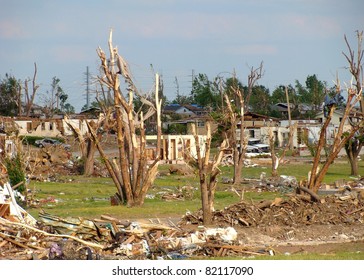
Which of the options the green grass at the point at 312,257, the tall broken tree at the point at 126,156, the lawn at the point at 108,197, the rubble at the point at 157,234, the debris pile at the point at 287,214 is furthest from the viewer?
the tall broken tree at the point at 126,156

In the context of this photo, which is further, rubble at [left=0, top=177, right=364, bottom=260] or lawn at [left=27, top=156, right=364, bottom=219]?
lawn at [left=27, top=156, right=364, bottom=219]

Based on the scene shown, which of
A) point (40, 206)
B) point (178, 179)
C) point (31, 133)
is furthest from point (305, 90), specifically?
point (40, 206)

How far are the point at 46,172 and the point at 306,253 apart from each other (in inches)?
984

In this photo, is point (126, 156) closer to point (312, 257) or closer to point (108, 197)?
point (108, 197)

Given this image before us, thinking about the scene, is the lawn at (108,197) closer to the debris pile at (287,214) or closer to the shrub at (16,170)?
the shrub at (16,170)

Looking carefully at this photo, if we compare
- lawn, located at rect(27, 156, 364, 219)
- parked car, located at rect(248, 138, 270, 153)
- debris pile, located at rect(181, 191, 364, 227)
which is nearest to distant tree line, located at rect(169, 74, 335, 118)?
parked car, located at rect(248, 138, 270, 153)

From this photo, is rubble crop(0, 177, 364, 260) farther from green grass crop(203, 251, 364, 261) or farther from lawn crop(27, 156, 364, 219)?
lawn crop(27, 156, 364, 219)

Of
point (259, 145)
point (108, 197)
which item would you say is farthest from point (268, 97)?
point (108, 197)

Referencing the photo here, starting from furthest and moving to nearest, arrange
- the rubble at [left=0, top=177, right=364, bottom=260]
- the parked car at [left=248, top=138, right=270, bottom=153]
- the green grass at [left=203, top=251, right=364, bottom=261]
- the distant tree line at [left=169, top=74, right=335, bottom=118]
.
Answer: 1. the distant tree line at [left=169, top=74, right=335, bottom=118]
2. the parked car at [left=248, top=138, right=270, bottom=153]
3. the rubble at [left=0, top=177, right=364, bottom=260]
4. the green grass at [left=203, top=251, right=364, bottom=261]

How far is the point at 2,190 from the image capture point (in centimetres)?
1922

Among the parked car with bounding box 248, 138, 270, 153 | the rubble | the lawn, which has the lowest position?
the lawn

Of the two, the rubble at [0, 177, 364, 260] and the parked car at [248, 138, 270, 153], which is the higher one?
the parked car at [248, 138, 270, 153]

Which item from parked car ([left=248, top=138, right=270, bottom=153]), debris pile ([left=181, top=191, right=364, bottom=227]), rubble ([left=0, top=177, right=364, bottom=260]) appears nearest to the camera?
rubble ([left=0, top=177, right=364, bottom=260])

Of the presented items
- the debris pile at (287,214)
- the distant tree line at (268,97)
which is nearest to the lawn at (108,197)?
the debris pile at (287,214)
